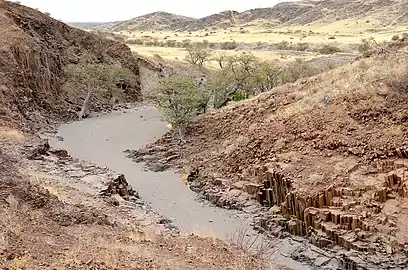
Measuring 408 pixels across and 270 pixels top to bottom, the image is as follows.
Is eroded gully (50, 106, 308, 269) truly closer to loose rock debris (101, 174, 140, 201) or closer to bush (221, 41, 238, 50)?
loose rock debris (101, 174, 140, 201)

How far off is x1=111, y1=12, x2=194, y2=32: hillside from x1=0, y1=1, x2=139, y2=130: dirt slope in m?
90.5

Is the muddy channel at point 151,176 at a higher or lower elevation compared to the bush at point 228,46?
lower

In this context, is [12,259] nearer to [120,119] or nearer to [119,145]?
[119,145]

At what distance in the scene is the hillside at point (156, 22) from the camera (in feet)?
455

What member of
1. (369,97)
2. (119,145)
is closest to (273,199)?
(369,97)

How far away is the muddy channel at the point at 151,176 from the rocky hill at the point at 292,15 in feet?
205

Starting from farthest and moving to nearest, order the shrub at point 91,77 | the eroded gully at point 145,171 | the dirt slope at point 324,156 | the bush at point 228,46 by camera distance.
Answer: the bush at point 228,46
the shrub at point 91,77
the eroded gully at point 145,171
the dirt slope at point 324,156

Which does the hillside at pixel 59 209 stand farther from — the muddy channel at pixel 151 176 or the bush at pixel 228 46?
the bush at pixel 228 46

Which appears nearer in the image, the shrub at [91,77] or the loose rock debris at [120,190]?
the loose rock debris at [120,190]

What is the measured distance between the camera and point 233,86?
3428cm

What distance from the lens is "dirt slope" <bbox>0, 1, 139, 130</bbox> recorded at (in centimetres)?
3300

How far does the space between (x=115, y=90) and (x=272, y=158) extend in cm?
2472

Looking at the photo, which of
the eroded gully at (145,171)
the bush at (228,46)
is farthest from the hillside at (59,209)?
the bush at (228,46)

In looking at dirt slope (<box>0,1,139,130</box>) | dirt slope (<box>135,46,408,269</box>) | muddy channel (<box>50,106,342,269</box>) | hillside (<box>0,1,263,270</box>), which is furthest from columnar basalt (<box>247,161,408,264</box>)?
dirt slope (<box>0,1,139,130</box>)
